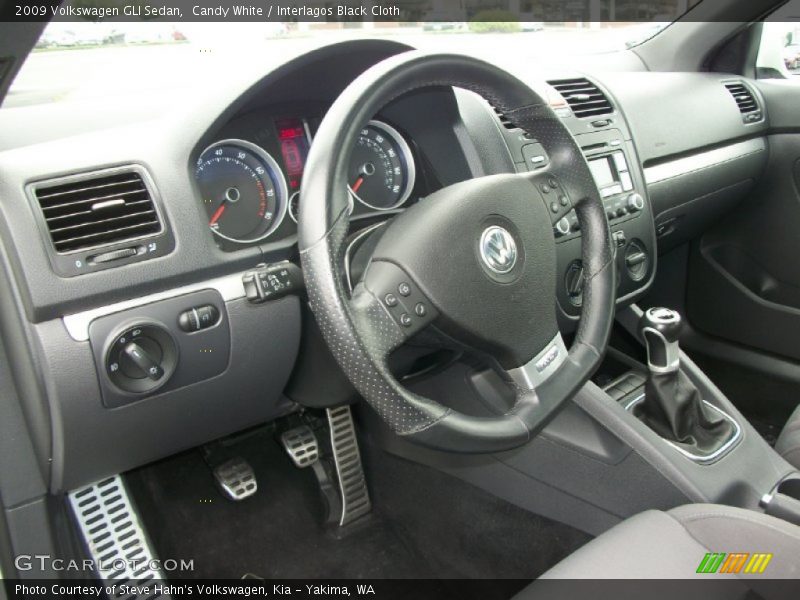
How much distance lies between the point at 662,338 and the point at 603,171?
0.53 meters

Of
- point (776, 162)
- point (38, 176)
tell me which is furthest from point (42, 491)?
point (776, 162)

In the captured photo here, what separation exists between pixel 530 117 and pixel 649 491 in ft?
2.55

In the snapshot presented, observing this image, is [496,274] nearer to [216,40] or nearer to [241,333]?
[241,333]

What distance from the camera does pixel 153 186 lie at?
1.19 metres

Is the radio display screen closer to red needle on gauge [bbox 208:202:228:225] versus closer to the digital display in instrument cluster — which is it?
the digital display in instrument cluster

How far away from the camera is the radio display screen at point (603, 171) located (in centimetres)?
181

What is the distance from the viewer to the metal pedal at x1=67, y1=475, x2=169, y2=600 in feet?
4.89

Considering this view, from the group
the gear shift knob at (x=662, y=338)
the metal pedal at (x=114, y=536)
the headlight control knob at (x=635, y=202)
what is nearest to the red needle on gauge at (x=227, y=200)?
the metal pedal at (x=114, y=536)

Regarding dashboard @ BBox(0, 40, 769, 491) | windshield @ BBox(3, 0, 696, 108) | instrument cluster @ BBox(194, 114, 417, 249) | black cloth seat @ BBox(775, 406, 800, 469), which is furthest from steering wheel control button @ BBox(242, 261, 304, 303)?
black cloth seat @ BBox(775, 406, 800, 469)

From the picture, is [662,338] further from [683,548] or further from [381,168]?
[381,168]

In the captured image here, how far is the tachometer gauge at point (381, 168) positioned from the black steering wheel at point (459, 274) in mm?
294

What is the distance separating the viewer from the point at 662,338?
149cm

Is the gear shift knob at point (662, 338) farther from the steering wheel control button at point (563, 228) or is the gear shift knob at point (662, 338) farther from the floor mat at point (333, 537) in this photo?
the floor mat at point (333, 537)

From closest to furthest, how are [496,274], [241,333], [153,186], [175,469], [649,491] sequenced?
[496,274] < [153,186] < [241,333] < [649,491] < [175,469]
